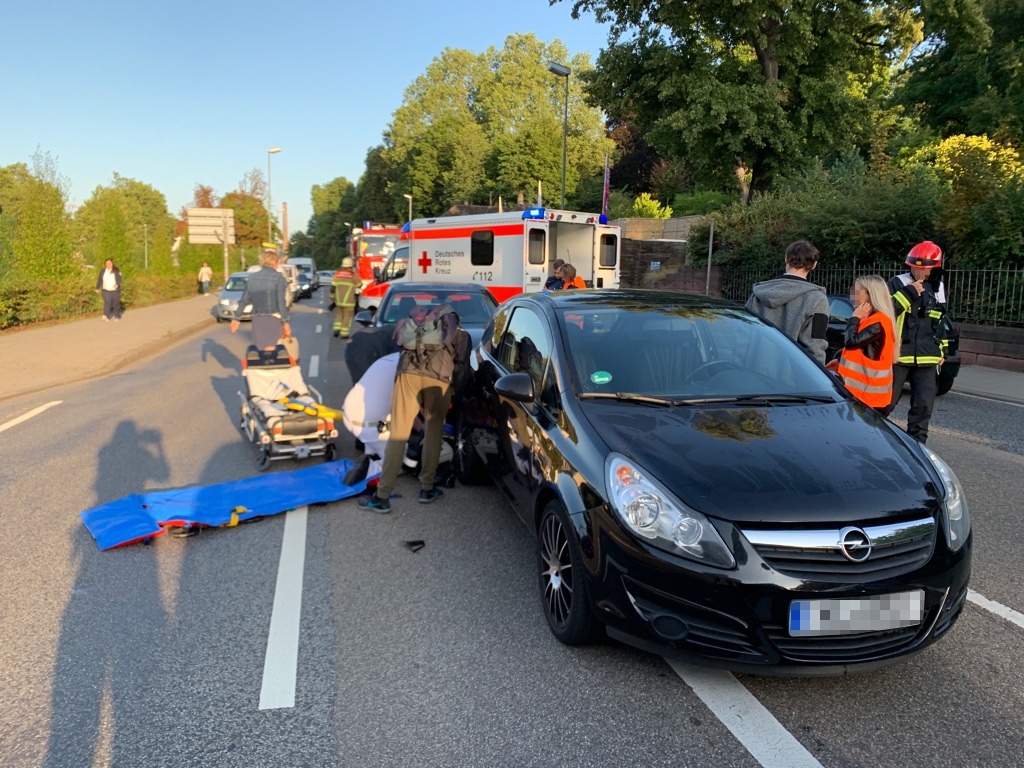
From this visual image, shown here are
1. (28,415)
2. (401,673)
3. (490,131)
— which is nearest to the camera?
(401,673)

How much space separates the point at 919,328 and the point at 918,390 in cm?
49

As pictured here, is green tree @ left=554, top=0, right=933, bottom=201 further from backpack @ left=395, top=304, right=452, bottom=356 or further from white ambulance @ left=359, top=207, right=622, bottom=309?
backpack @ left=395, top=304, right=452, bottom=356

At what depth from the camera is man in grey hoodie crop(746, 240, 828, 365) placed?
231 inches

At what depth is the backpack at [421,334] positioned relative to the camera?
215 inches

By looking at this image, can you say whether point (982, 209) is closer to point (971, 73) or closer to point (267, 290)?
point (267, 290)

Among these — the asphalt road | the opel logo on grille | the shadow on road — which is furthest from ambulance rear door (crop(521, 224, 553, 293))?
the opel logo on grille

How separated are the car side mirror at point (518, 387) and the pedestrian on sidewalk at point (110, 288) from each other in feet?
69.2

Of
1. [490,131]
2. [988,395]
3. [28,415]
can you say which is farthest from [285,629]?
[490,131]

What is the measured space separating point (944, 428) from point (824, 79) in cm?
1700

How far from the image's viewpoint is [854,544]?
9.63 ft

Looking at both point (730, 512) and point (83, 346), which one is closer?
point (730, 512)

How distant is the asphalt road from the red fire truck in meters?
24.3

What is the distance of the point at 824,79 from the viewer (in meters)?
22.6

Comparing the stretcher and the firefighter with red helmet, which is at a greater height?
the firefighter with red helmet
